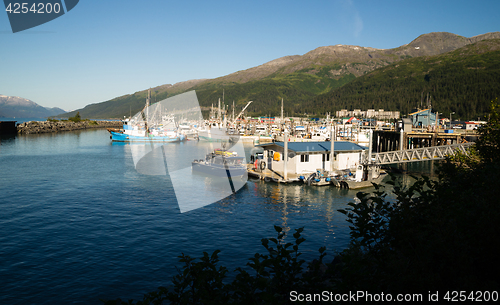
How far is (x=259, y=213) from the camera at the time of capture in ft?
108

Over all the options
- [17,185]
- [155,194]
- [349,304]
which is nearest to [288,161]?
[155,194]

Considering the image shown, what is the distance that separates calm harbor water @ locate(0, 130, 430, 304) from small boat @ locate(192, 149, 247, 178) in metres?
3.28

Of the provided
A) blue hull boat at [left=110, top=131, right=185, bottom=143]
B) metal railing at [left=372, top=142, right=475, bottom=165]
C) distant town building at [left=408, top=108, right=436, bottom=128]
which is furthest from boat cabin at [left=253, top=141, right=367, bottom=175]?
blue hull boat at [left=110, top=131, right=185, bottom=143]

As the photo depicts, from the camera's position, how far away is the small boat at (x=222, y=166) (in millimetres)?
49906

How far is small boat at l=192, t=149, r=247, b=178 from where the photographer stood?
49.9 metres

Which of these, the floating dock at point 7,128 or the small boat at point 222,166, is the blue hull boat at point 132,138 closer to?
the floating dock at point 7,128

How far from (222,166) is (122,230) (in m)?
24.7

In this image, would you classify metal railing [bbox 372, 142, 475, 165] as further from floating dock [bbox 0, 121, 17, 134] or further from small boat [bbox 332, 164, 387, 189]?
floating dock [bbox 0, 121, 17, 134]

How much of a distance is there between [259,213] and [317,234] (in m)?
7.52

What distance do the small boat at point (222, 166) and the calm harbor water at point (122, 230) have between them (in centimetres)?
328

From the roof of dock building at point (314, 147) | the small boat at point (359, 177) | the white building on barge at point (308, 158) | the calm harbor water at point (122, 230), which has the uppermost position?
the roof of dock building at point (314, 147)

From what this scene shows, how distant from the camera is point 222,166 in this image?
50.9m

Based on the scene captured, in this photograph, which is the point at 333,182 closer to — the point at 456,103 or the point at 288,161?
the point at 288,161

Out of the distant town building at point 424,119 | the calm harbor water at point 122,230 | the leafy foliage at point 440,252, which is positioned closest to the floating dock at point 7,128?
the calm harbor water at point 122,230
